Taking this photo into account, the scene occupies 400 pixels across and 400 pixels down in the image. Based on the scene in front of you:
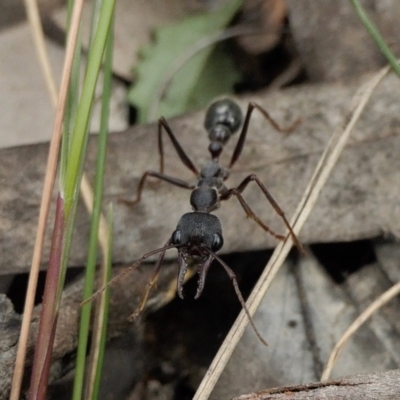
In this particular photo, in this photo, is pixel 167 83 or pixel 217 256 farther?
pixel 167 83

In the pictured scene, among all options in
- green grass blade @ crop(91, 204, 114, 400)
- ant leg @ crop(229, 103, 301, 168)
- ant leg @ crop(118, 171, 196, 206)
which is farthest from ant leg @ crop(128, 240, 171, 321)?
ant leg @ crop(229, 103, 301, 168)

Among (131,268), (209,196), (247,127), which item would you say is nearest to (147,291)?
(131,268)

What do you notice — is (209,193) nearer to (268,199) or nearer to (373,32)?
(268,199)

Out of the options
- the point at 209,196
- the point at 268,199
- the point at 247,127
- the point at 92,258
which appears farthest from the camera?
the point at 247,127

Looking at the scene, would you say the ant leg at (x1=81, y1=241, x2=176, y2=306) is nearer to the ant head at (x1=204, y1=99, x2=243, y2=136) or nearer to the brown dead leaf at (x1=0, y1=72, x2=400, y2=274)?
the brown dead leaf at (x1=0, y1=72, x2=400, y2=274)

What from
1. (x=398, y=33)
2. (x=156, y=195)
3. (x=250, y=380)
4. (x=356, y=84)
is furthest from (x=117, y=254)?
(x=398, y=33)

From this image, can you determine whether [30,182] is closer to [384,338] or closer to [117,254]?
[117,254]

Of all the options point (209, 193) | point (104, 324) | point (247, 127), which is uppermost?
point (247, 127)

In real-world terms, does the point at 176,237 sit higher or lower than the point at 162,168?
lower
